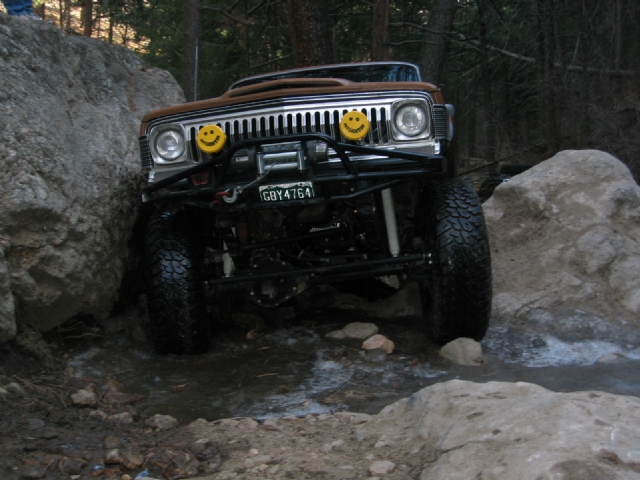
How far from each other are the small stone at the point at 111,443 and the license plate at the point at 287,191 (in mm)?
1517

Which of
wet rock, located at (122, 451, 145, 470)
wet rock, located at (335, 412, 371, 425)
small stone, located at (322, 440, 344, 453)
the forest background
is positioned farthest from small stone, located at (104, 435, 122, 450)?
the forest background

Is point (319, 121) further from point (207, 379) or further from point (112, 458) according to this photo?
point (112, 458)

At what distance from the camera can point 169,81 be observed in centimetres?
681

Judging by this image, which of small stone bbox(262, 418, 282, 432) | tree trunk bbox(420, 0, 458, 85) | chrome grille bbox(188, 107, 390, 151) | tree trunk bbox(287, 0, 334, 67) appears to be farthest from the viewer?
tree trunk bbox(420, 0, 458, 85)

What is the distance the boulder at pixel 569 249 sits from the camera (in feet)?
16.0

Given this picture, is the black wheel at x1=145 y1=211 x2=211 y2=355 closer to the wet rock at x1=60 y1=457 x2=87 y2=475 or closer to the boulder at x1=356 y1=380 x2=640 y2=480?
the wet rock at x1=60 y1=457 x2=87 y2=475

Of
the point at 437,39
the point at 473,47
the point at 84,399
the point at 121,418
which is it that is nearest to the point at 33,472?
the point at 121,418

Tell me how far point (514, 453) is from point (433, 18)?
10811mm

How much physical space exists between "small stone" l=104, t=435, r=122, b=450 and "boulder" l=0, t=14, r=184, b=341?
3.82 feet

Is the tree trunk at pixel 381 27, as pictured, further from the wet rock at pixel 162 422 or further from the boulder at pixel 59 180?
the wet rock at pixel 162 422

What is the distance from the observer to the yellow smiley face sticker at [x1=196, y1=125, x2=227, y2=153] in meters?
4.05

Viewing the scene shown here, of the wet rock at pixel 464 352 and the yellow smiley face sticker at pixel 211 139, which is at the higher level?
the yellow smiley face sticker at pixel 211 139

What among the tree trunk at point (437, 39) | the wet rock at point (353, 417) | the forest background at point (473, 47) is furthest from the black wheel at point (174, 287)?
the tree trunk at point (437, 39)

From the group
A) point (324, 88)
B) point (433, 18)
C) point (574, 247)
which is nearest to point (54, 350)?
point (324, 88)
